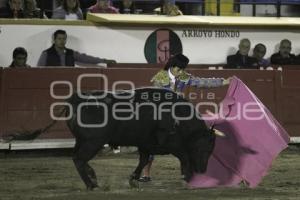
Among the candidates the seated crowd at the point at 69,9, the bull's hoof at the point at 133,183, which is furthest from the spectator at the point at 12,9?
the bull's hoof at the point at 133,183

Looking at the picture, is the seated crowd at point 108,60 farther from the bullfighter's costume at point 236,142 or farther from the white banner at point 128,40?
the bullfighter's costume at point 236,142

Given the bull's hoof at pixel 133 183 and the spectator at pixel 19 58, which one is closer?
the bull's hoof at pixel 133 183

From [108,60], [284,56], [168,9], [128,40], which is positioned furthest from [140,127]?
[284,56]

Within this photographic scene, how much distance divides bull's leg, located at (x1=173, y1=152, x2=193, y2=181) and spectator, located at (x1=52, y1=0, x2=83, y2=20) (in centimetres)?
443

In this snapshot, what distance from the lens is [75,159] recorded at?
20.0 feet

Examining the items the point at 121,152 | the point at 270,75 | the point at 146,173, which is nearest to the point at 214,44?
the point at 270,75

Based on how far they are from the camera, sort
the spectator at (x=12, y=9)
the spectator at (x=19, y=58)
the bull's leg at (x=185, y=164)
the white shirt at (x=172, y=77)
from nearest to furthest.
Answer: the bull's leg at (x=185, y=164), the white shirt at (x=172, y=77), the spectator at (x=19, y=58), the spectator at (x=12, y=9)

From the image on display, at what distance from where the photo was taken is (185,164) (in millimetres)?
6535

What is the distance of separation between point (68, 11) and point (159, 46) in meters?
1.57

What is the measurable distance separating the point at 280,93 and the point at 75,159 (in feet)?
17.0

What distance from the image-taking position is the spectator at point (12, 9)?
10.0 m

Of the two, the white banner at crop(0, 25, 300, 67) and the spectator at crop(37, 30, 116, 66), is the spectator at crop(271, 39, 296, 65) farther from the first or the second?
the spectator at crop(37, 30, 116, 66)

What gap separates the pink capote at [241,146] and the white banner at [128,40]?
4050mm

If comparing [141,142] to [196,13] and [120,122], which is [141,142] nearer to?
[120,122]
